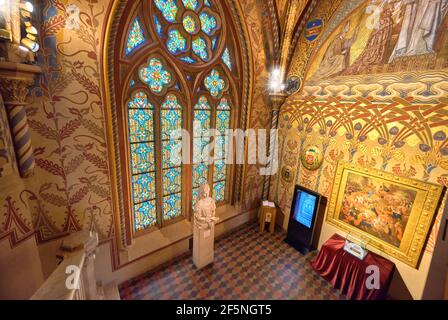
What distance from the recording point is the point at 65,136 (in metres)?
2.40

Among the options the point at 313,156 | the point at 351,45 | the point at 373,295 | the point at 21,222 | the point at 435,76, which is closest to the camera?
the point at 21,222

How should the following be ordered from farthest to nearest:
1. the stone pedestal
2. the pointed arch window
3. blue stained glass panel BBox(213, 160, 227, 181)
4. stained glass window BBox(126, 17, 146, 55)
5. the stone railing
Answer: blue stained glass panel BBox(213, 160, 227, 181) < the pointed arch window < stained glass window BBox(126, 17, 146, 55) < the stone pedestal < the stone railing

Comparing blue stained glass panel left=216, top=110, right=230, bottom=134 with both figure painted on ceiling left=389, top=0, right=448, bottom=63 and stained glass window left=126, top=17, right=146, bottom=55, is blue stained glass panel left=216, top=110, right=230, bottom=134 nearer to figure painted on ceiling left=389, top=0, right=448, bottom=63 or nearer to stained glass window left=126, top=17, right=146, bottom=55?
stained glass window left=126, top=17, right=146, bottom=55

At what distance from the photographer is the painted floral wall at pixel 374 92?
272 centimetres

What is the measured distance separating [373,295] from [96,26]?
5861mm

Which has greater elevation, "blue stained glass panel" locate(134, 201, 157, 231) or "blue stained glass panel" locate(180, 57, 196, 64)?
"blue stained glass panel" locate(180, 57, 196, 64)

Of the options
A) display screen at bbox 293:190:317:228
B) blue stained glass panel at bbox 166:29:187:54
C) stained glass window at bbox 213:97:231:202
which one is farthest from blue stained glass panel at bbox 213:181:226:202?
A: blue stained glass panel at bbox 166:29:187:54

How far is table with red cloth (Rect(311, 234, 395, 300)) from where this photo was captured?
3.09m

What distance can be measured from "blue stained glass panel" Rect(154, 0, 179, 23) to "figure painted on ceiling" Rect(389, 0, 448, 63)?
12.5ft

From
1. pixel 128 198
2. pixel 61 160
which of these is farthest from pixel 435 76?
pixel 61 160

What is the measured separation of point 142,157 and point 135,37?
198cm
